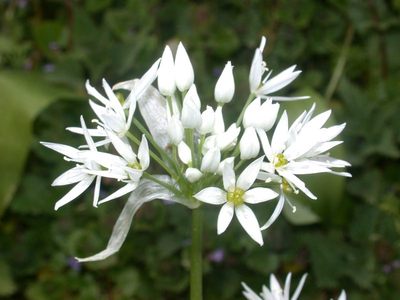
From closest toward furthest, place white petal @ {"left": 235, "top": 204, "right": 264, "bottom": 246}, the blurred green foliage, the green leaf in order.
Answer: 1. white petal @ {"left": 235, "top": 204, "right": 264, "bottom": 246}
2. the blurred green foliage
3. the green leaf

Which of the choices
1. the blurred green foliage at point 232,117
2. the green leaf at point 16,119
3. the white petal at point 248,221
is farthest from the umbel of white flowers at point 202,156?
the green leaf at point 16,119

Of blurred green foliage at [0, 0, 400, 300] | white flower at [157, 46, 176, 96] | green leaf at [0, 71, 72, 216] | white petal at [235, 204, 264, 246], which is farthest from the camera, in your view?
green leaf at [0, 71, 72, 216]

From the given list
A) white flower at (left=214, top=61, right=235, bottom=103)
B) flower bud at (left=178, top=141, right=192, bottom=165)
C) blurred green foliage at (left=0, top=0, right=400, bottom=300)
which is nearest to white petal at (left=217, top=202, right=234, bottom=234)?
flower bud at (left=178, top=141, right=192, bottom=165)

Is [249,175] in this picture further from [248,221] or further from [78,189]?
[78,189]

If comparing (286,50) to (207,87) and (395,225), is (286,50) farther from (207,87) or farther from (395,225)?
(395,225)

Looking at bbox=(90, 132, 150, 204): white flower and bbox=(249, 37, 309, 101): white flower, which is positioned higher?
bbox=(249, 37, 309, 101): white flower

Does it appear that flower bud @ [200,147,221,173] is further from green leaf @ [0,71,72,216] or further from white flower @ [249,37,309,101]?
green leaf @ [0,71,72,216]

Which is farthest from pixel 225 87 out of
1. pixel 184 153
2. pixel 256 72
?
pixel 184 153
